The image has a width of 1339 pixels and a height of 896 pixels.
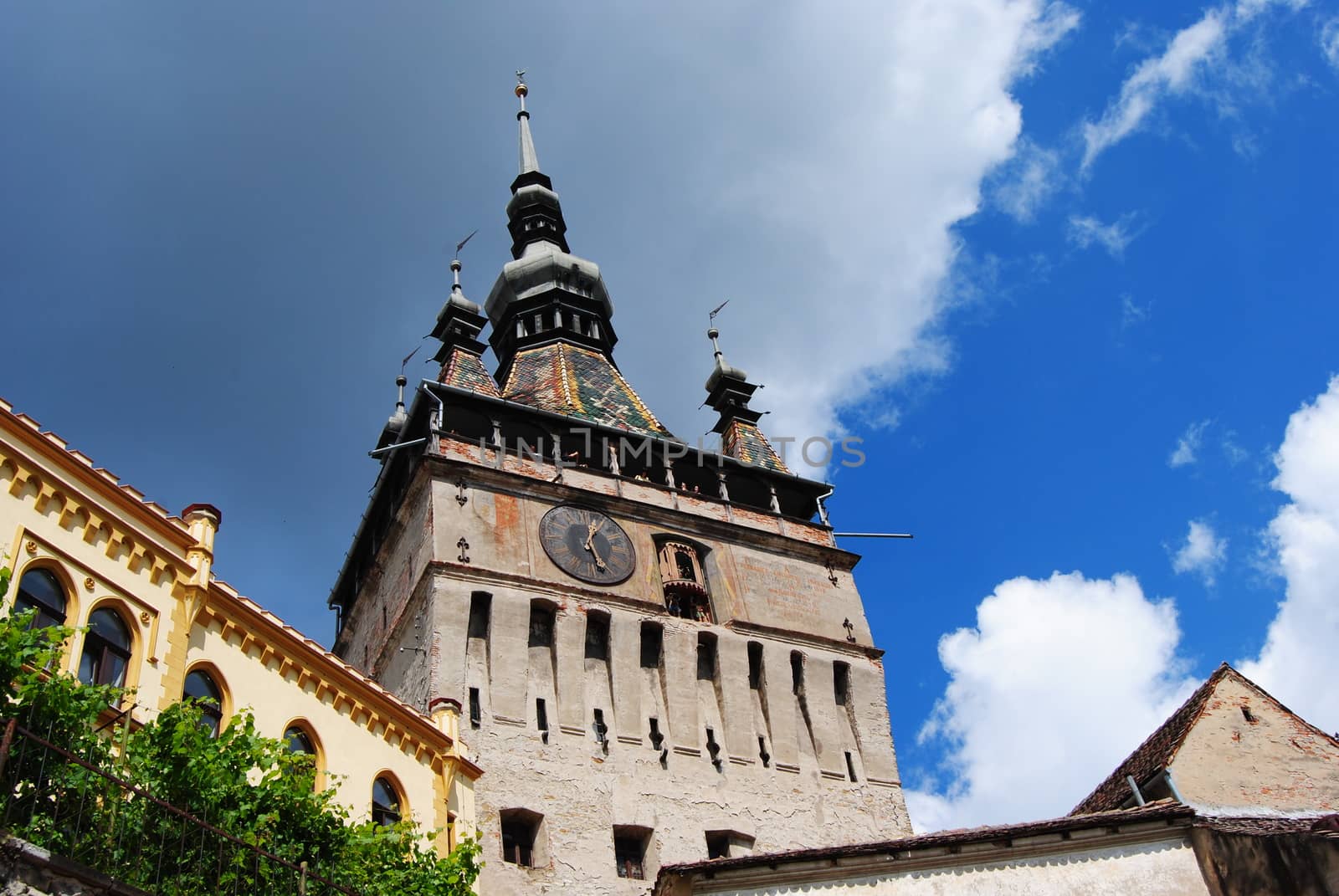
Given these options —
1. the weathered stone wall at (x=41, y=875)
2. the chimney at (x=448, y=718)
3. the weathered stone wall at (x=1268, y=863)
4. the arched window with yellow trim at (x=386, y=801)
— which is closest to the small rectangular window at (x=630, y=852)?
the chimney at (x=448, y=718)

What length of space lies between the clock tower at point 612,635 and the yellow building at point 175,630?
16.4 feet

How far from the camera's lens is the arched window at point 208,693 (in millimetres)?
16469

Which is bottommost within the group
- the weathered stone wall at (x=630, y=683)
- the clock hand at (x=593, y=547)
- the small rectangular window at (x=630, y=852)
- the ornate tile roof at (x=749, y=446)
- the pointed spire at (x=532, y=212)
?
the small rectangular window at (x=630, y=852)

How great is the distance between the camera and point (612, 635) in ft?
98.8

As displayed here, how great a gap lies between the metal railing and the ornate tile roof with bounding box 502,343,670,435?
892 inches

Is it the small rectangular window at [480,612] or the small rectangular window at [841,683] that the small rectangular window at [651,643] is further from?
the small rectangular window at [841,683]

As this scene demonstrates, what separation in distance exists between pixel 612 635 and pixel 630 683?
1151 mm

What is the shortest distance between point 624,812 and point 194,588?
1235 centimetres

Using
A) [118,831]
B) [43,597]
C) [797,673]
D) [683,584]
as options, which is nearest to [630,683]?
[683,584]

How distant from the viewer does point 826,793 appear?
29.8 metres

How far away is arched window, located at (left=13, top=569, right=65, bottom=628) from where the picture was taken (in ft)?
48.5

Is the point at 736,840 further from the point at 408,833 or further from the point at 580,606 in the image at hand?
the point at 408,833

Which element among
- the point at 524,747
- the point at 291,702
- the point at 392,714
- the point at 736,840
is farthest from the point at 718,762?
the point at 291,702

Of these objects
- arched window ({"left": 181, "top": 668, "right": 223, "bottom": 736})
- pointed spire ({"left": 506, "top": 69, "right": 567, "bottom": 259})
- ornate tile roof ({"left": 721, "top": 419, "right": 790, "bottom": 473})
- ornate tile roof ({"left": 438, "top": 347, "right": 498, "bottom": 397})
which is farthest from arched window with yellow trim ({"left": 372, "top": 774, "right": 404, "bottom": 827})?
pointed spire ({"left": 506, "top": 69, "right": 567, "bottom": 259})
